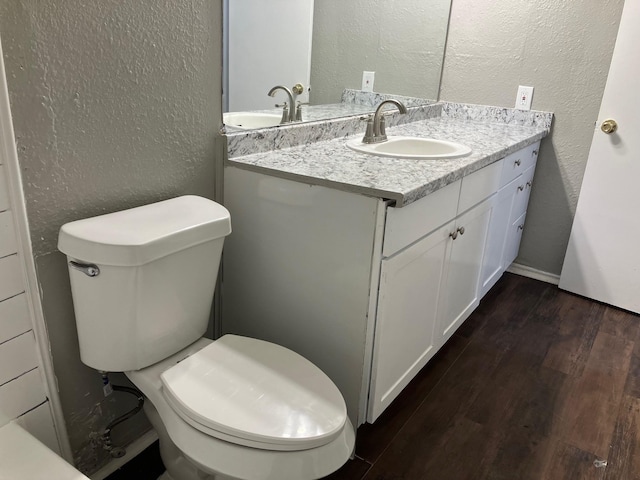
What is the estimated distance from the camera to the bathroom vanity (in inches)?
54.0

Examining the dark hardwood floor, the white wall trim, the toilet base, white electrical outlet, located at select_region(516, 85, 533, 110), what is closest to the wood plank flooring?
the dark hardwood floor

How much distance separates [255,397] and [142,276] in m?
0.37

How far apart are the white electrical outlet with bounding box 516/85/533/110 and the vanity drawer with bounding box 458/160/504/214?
2.36ft

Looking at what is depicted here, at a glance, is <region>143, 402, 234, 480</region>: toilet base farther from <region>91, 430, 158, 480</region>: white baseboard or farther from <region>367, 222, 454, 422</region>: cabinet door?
<region>367, 222, 454, 422</region>: cabinet door

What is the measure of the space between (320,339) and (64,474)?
718 mm

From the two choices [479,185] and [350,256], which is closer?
[350,256]

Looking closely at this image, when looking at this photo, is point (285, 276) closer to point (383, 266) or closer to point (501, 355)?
point (383, 266)

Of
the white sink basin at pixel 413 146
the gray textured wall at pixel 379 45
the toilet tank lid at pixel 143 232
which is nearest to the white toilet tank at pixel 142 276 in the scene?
the toilet tank lid at pixel 143 232

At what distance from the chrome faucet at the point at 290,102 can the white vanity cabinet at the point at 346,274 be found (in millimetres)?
377

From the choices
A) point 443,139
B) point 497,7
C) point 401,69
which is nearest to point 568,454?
point 443,139

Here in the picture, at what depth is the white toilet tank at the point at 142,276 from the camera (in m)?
1.13

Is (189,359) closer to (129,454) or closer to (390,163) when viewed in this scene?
(129,454)

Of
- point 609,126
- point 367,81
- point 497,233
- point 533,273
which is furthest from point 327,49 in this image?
point 533,273

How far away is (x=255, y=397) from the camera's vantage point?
1158 millimetres
